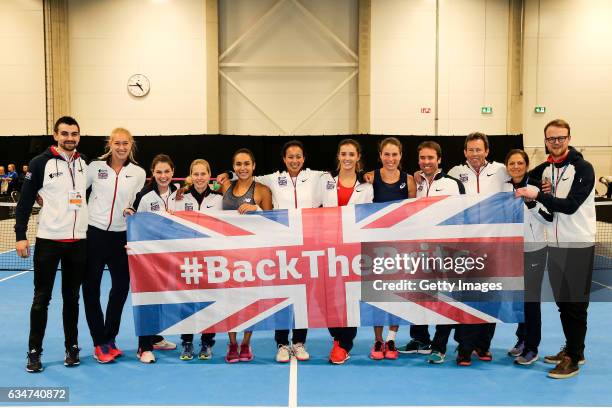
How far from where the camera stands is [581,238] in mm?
4207

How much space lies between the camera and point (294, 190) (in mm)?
4742

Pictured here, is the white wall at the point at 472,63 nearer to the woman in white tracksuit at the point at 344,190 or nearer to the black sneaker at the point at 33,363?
the woman in white tracksuit at the point at 344,190

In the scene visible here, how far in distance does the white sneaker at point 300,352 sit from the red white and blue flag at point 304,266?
0.25 meters

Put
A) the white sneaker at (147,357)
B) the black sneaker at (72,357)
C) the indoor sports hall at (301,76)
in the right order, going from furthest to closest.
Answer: the indoor sports hall at (301,76)
the white sneaker at (147,357)
the black sneaker at (72,357)

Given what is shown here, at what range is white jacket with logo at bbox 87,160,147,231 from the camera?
4.48 m

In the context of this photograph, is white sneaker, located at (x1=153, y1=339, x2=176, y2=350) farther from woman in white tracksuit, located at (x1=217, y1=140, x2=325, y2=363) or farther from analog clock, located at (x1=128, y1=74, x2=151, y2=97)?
analog clock, located at (x1=128, y1=74, x2=151, y2=97)

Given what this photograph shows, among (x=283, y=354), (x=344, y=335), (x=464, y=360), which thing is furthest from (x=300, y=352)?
(x=464, y=360)

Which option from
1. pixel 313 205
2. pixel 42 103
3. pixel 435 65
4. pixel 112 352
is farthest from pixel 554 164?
pixel 42 103

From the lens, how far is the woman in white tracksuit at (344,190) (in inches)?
179

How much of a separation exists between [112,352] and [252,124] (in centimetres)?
1244

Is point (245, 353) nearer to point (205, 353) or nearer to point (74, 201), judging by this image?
point (205, 353)

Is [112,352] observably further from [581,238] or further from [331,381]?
[581,238]

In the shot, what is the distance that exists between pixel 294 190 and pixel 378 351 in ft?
5.19

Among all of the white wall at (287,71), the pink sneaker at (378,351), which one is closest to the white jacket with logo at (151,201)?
the pink sneaker at (378,351)
